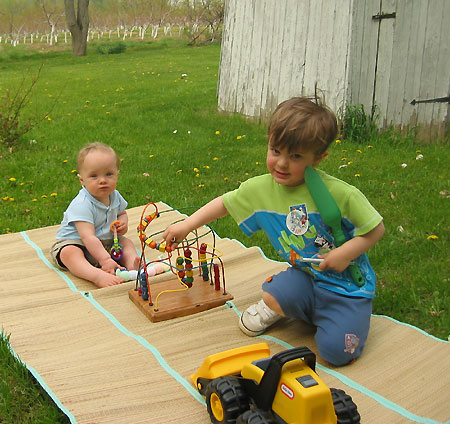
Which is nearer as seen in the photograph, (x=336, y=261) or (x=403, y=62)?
(x=336, y=261)

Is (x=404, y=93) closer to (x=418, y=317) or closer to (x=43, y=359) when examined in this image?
(x=418, y=317)

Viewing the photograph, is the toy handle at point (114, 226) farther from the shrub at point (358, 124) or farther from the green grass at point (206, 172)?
the shrub at point (358, 124)

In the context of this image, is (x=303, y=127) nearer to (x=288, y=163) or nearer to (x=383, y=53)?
(x=288, y=163)

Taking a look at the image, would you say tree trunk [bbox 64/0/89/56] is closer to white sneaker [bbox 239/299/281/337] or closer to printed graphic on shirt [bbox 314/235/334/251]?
white sneaker [bbox 239/299/281/337]

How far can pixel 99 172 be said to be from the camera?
3740 mm

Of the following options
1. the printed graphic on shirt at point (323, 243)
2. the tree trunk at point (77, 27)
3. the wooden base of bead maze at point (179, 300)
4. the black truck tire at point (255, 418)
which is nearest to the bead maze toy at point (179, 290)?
the wooden base of bead maze at point (179, 300)

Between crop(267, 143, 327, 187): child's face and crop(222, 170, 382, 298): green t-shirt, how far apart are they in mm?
102

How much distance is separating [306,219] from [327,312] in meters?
0.45

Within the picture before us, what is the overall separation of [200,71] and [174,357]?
13.0 metres

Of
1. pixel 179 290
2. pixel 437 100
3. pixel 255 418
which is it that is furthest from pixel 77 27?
pixel 255 418

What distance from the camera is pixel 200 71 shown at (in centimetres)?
1507

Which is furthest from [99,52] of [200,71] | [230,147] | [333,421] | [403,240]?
[333,421]

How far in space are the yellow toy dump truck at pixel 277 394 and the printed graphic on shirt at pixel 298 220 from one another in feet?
2.39

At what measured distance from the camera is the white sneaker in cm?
299
